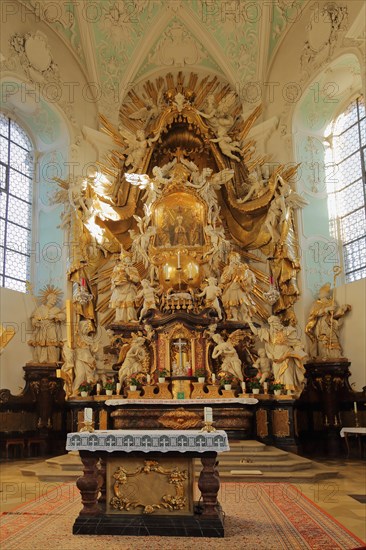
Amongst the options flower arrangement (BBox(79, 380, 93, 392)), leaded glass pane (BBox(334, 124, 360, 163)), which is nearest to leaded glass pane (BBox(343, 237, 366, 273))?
leaded glass pane (BBox(334, 124, 360, 163))

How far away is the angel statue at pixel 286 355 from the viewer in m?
11.6

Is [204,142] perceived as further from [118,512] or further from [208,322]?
[118,512]

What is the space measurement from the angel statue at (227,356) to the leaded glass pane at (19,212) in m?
6.16

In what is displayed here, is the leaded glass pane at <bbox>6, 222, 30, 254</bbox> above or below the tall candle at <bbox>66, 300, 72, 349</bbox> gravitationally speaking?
above

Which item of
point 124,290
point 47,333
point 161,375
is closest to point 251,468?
point 161,375

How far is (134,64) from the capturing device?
1592 centimetres

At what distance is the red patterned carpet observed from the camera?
489 centimetres

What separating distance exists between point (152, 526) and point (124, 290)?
8.25 metres

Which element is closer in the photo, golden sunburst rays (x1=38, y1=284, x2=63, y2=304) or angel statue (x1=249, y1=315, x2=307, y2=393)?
angel statue (x1=249, y1=315, x2=307, y2=393)

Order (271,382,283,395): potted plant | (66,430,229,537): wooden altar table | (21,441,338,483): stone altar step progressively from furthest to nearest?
1. (271,382,283,395): potted plant
2. (21,441,338,483): stone altar step
3. (66,430,229,537): wooden altar table

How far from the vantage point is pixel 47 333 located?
13.3 meters

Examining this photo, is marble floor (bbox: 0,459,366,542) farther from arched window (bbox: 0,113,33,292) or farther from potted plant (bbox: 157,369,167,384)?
arched window (bbox: 0,113,33,292)

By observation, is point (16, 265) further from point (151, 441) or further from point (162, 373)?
point (151, 441)

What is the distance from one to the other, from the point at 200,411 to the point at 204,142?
7.43m
